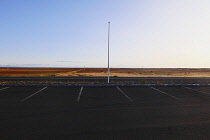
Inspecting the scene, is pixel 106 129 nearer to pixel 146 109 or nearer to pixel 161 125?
pixel 161 125

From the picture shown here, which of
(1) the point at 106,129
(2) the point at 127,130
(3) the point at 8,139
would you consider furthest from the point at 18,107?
(2) the point at 127,130

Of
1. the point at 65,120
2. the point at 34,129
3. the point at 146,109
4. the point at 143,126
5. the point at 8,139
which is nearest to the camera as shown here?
the point at 8,139

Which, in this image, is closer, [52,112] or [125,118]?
[125,118]

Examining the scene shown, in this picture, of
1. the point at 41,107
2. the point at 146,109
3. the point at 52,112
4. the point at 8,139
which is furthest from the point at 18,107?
the point at 146,109

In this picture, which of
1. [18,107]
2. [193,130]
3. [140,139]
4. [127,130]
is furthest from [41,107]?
[193,130]

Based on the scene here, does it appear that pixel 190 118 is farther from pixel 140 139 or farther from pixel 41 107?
pixel 41 107

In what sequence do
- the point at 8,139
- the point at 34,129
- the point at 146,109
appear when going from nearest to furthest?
the point at 8,139, the point at 34,129, the point at 146,109

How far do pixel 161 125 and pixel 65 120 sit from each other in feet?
13.3

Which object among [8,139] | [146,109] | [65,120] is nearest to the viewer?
[8,139]

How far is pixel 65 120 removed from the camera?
725 cm

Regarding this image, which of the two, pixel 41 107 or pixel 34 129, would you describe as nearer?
pixel 34 129

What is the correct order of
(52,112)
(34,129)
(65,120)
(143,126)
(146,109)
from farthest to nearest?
(146,109)
(52,112)
(65,120)
(143,126)
(34,129)

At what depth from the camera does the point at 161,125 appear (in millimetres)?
6711

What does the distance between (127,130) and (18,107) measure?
6648 mm
